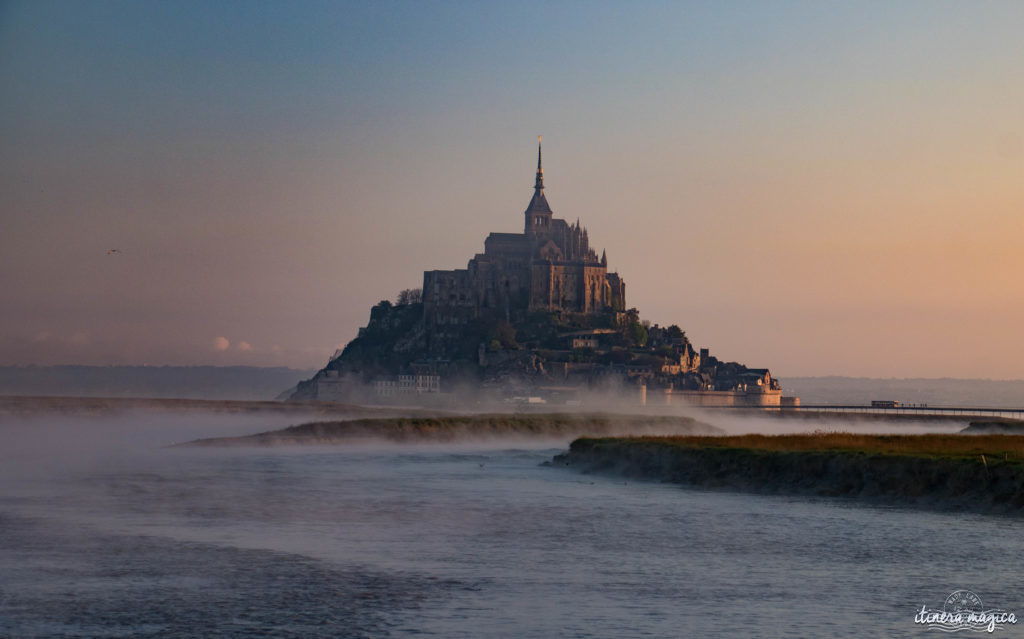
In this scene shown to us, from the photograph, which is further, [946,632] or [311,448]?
[311,448]

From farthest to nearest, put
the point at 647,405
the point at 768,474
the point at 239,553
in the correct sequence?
the point at 647,405 < the point at 768,474 < the point at 239,553

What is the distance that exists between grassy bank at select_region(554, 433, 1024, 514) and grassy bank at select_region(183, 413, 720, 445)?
24.4 m

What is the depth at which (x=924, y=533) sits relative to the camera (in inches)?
1157

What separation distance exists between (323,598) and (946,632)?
1078cm

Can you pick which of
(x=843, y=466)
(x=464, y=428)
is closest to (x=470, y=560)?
(x=843, y=466)

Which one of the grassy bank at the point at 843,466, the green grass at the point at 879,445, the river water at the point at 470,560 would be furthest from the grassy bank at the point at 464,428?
the river water at the point at 470,560

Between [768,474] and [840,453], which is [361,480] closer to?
[768,474]

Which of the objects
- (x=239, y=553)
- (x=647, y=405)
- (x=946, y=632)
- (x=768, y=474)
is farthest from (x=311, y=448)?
(x=647, y=405)

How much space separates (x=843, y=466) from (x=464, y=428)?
151 ft

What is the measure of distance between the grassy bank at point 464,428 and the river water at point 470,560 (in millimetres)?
29680

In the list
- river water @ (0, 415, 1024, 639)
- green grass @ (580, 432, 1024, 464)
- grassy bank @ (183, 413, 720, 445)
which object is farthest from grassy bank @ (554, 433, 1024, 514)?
grassy bank @ (183, 413, 720, 445)

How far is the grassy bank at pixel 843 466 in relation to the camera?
36.3m

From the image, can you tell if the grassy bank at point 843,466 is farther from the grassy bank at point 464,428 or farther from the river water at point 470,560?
the grassy bank at point 464,428

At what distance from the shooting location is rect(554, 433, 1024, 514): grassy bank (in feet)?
119
